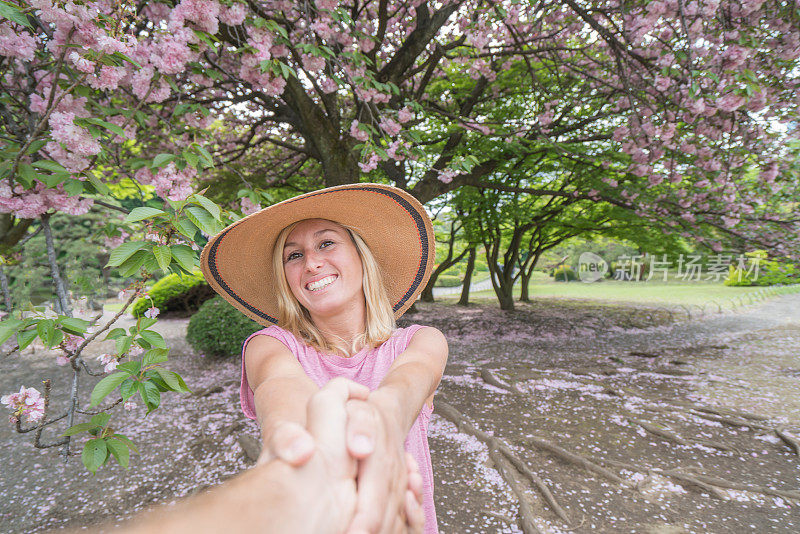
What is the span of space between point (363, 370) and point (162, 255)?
86cm

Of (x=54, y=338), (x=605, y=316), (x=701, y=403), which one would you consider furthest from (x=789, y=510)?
(x=605, y=316)

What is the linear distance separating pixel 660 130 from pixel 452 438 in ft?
13.9

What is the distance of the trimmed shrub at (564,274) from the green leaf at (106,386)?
32553 mm

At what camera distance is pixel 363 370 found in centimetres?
146

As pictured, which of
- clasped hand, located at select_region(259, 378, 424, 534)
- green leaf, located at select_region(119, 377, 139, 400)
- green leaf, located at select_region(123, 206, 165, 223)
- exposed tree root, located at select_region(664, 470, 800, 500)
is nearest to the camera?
clasped hand, located at select_region(259, 378, 424, 534)

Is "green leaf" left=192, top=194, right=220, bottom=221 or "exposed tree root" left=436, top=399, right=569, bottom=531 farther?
"exposed tree root" left=436, top=399, right=569, bottom=531

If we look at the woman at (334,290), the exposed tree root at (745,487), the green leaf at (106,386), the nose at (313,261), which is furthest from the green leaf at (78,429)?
the exposed tree root at (745,487)

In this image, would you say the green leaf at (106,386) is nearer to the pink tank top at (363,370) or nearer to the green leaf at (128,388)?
the green leaf at (128,388)

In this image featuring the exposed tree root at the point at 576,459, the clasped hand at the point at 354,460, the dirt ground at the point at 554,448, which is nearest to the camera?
the clasped hand at the point at 354,460

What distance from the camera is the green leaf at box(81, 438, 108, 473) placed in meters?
1.38

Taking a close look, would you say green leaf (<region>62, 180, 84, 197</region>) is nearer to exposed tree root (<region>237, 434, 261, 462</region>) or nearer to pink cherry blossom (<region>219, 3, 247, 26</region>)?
pink cherry blossom (<region>219, 3, 247, 26</region>)

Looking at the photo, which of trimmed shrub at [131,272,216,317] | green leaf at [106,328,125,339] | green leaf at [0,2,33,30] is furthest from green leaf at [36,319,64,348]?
trimmed shrub at [131,272,216,317]

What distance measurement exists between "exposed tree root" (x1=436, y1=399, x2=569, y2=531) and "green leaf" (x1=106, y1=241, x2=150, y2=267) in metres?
3.13

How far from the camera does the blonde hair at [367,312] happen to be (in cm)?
155
